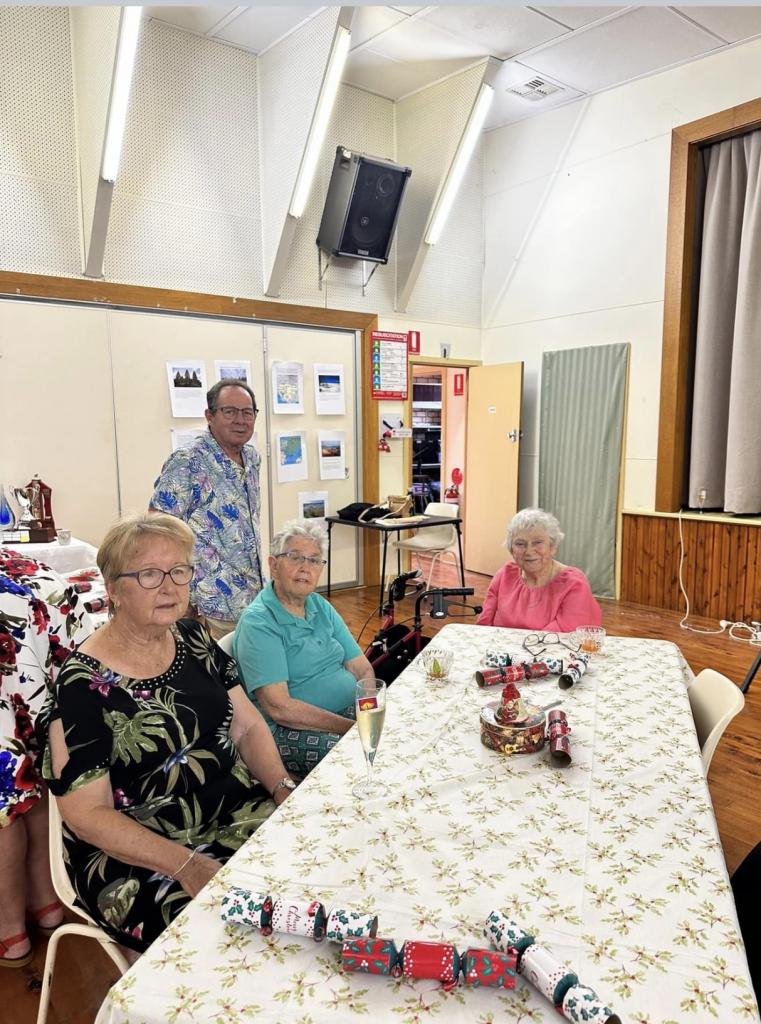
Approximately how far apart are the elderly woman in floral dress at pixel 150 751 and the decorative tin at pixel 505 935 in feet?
2.08

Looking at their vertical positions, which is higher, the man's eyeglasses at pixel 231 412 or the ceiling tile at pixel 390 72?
the ceiling tile at pixel 390 72

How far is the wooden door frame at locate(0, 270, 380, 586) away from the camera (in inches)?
160

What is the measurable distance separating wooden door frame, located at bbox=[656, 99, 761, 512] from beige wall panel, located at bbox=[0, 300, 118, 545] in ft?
13.4

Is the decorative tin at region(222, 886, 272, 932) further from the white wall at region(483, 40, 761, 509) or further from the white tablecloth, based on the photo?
the white wall at region(483, 40, 761, 509)

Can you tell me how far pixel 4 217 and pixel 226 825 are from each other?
3971mm

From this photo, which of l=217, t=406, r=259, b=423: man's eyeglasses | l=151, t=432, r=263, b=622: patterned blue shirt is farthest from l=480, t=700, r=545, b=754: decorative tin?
l=217, t=406, r=259, b=423: man's eyeglasses

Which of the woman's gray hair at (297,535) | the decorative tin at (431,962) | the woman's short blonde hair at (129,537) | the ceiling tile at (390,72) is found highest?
the ceiling tile at (390,72)

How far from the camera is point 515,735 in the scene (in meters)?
1.49

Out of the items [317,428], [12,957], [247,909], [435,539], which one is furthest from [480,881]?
[317,428]

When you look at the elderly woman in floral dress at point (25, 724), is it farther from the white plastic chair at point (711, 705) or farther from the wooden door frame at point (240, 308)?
the wooden door frame at point (240, 308)

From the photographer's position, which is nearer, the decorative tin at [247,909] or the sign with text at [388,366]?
the decorative tin at [247,909]

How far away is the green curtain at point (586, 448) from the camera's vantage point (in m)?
5.55

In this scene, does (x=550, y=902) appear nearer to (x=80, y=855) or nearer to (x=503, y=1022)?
(x=503, y=1022)

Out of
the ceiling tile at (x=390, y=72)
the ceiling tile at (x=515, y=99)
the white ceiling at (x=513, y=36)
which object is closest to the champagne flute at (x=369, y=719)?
the white ceiling at (x=513, y=36)
